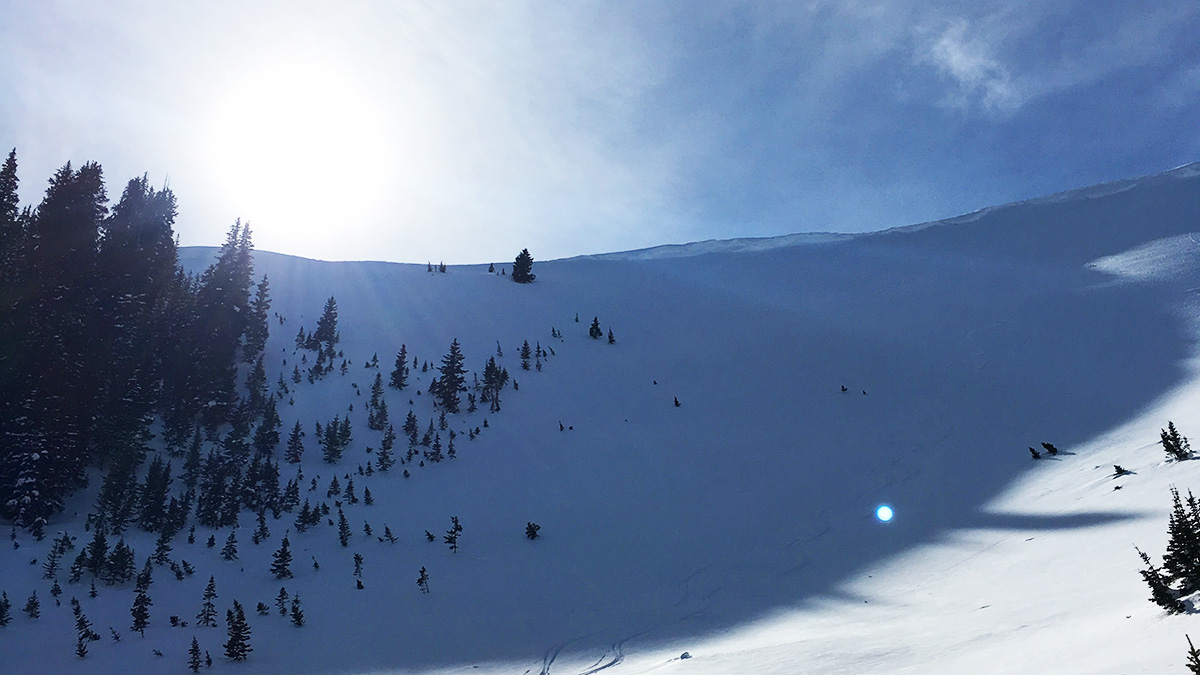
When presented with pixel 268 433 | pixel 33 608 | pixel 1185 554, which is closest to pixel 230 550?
pixel 33 608

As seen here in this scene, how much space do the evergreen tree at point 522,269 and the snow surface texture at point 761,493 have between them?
28.0ft

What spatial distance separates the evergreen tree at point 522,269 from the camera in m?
64.1

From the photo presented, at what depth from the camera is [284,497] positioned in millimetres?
27875

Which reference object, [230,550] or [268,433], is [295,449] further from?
[230,550]

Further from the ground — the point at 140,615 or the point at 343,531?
the point at 343,531

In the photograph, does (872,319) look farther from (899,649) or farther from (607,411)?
(899,649)

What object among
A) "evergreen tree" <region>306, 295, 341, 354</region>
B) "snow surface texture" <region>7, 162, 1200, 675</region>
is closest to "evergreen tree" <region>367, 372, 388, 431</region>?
"snow surface texture" <region>7, 162, 1200, 675</region>

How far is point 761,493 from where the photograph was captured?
2517 centimetres

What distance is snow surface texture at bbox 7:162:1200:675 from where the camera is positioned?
38.4ft

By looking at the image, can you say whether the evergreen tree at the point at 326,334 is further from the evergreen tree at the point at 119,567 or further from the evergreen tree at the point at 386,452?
the evergreen tree at the point at 119,567

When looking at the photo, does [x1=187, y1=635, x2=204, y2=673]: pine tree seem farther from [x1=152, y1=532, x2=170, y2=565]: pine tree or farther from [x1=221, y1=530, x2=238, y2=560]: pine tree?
[x1=152, y1=532, x2=170, y2=565]: pine tree

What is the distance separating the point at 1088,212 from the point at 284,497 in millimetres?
77776

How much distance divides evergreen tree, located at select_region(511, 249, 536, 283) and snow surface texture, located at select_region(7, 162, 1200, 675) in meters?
8.53

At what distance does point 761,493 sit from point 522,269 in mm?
43569
